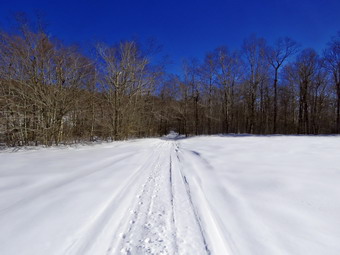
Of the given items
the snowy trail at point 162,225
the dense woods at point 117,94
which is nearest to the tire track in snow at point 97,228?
the snowy trail at point 162,225

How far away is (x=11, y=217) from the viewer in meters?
1.96

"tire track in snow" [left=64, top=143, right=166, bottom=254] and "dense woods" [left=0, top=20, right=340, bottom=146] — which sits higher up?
"dense woods" [left=0, top=20, right=340, bottom=146]

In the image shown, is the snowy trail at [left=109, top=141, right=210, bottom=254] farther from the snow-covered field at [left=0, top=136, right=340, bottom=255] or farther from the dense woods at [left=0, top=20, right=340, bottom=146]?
the dense woods at [left=0, top=20, right=340, bottom=146]

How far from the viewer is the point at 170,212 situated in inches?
89.0

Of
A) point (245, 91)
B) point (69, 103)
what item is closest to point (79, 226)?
point (69, 103)

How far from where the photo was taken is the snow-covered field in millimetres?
1561

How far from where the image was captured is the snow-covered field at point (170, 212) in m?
1.56

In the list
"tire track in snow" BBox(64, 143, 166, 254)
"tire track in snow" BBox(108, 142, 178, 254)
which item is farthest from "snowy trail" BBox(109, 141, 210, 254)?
"tire track in snow" BBox(64, 143, 166, 254)

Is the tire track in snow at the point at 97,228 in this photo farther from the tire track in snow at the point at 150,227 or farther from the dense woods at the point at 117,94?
the dense woods at the point at 117,94

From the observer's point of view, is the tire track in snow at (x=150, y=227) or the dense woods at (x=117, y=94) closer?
Answer: the tire track in snow at (x=150, y=227)

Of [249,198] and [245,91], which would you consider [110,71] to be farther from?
[245,91]

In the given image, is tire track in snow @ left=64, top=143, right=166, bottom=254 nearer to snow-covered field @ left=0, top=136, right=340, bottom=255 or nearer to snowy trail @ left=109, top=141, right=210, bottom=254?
snow-covered field @ left=0, top=136, right=340, bottom=255

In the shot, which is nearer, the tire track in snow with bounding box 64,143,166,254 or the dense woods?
the tire track in snow with bounding box 64,143,166,254

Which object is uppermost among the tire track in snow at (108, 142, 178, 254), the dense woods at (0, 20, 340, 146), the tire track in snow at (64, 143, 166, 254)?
the dense woods at (0, 20, 340, 146)
